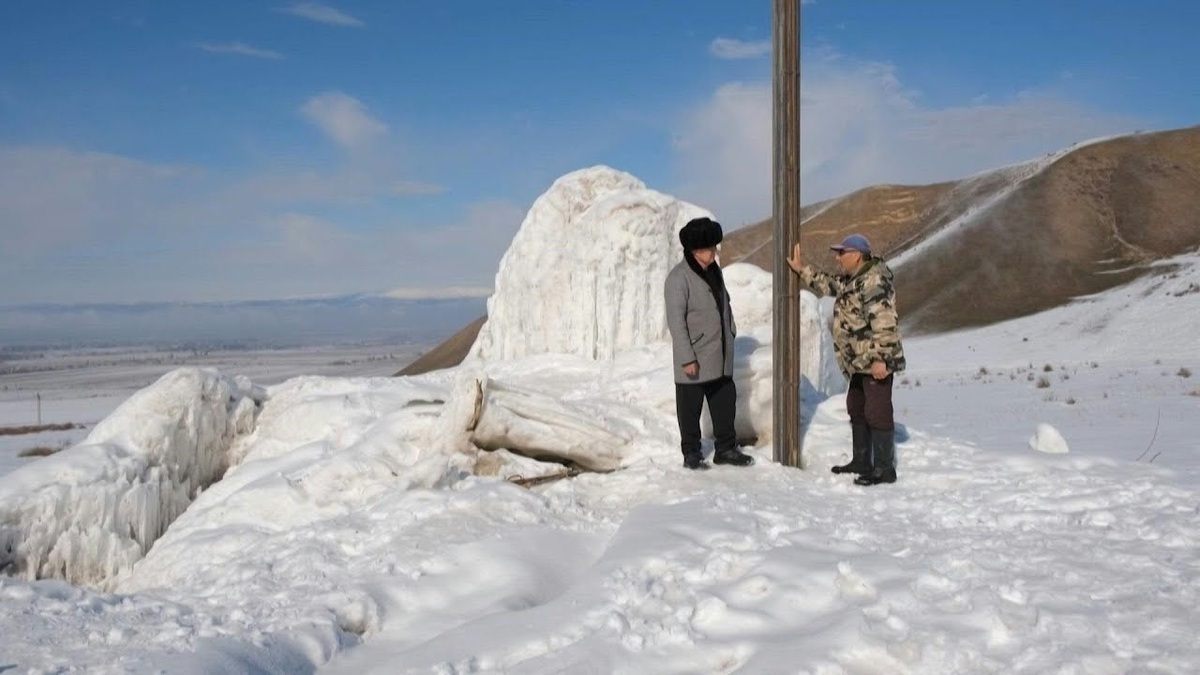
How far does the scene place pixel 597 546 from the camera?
589 cm

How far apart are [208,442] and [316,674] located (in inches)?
217

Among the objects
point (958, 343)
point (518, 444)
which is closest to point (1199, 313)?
point (958, 343)

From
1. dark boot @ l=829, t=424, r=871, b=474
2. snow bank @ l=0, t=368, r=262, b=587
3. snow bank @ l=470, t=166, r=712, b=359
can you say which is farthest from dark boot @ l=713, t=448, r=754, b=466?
snow bank @ l=0, t=368, r=262, b=587

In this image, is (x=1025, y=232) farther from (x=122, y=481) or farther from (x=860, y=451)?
(x=122, y=481)

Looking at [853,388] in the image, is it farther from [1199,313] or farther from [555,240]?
[1199,313]

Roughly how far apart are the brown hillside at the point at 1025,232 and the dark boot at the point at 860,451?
36708mm

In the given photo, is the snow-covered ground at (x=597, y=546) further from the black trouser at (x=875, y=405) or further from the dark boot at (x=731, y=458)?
the black trouser at (x=875, y=405)

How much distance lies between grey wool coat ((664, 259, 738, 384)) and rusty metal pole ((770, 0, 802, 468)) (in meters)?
0.53

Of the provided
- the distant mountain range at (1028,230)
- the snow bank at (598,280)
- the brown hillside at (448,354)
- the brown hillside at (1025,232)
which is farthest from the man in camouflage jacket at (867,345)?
the brown hillside at (448,354)

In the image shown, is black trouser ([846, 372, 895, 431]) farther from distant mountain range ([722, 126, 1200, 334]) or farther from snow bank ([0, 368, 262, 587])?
distant mountain range ([722, 126, 1200, 334])

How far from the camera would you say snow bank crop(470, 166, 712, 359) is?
Result: 36.2ft

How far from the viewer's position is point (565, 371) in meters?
10.9

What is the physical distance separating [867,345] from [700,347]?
135cm

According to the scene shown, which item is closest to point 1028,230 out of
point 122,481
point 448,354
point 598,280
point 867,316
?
point 448,354
